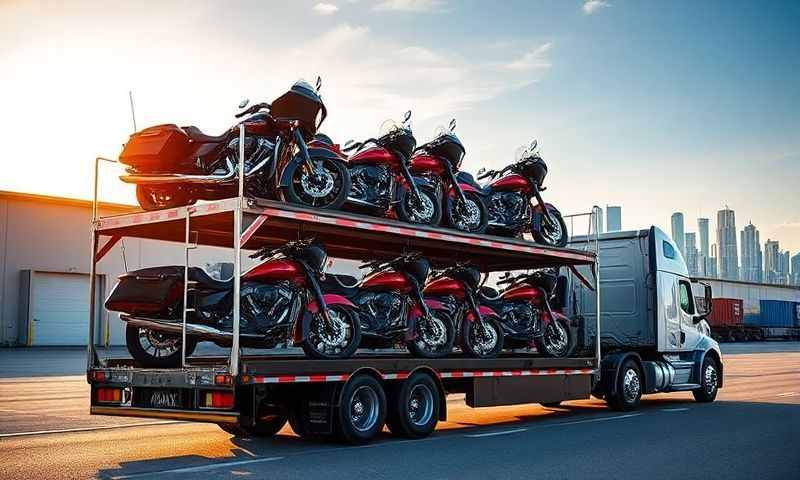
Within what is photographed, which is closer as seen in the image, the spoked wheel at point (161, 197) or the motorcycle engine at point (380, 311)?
the spoked wheel at point (161, 197)

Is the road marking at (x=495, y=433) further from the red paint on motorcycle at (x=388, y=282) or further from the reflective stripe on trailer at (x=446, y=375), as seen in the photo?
the red paint on motorcycle at (x=388, y=282)

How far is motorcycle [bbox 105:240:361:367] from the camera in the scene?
958 centimetres

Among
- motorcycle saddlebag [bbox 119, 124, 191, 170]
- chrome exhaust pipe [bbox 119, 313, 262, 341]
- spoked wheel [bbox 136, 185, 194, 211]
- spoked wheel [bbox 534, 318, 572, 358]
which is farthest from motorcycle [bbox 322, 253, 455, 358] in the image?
spoked wheel [bbox 534, 318, 572, 358]

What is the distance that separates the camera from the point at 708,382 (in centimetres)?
1683

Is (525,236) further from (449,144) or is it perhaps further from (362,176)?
(362,176)

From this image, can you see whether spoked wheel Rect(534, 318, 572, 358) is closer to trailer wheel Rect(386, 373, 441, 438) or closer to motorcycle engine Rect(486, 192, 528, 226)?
motorcycle engine Rect(486, 192, 528, 226)

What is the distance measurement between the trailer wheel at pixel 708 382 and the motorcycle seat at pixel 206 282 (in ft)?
33.7

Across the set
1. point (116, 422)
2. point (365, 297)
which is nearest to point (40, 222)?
point (116, 422)

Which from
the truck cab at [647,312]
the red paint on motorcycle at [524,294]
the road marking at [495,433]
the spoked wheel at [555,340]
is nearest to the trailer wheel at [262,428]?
the road marking at [495,433]

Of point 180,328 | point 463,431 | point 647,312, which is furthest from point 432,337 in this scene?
point 647,312

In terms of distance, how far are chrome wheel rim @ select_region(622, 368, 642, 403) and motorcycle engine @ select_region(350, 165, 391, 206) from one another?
5627 millimetres

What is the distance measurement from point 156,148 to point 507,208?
6.05 metres

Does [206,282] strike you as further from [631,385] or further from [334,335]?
[631,385]

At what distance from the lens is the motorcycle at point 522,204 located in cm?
1426
